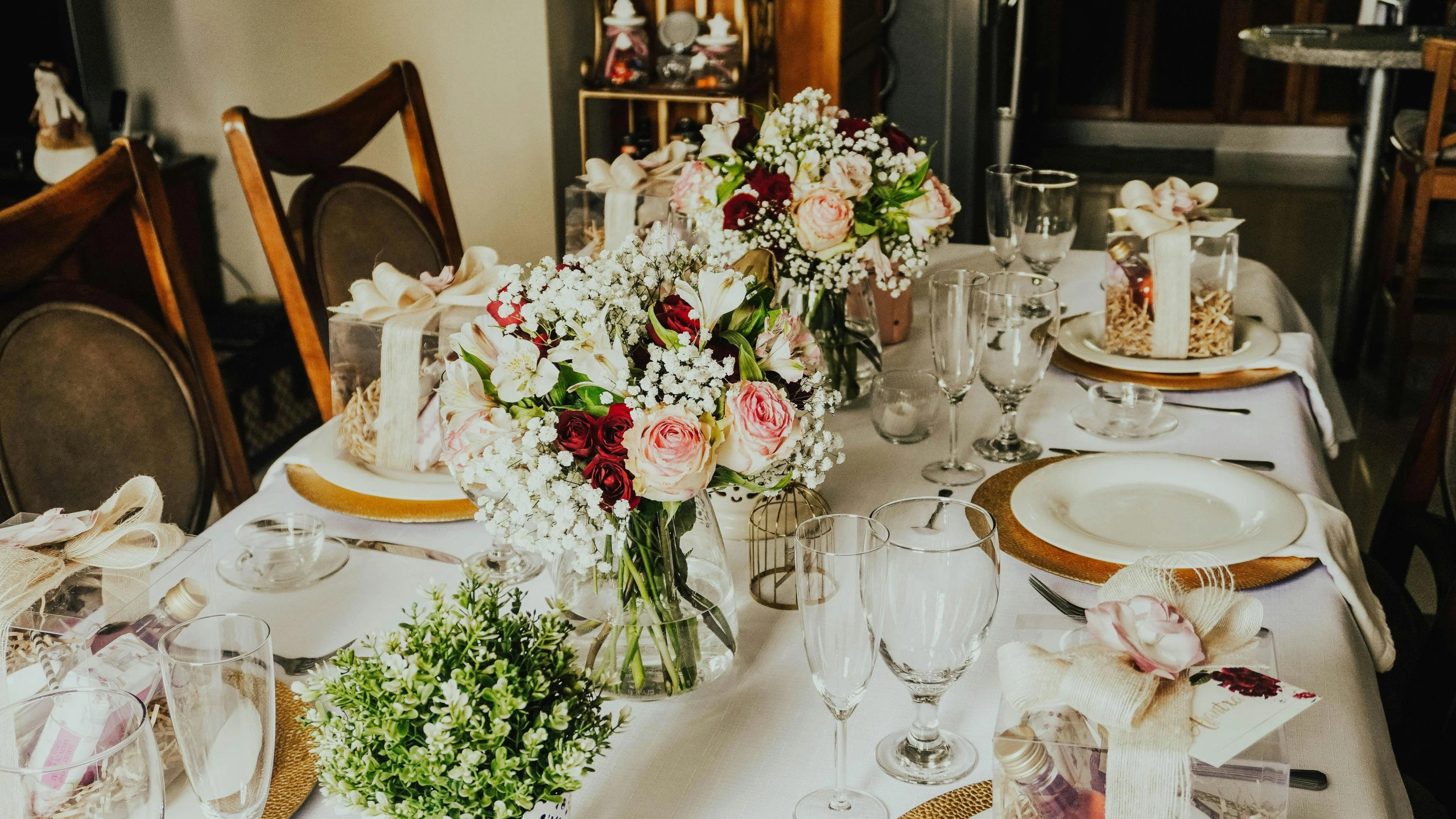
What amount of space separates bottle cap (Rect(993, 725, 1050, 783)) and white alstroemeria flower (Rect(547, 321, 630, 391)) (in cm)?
32

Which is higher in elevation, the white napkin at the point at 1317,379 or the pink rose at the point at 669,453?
the pink rose at the point at 669,453

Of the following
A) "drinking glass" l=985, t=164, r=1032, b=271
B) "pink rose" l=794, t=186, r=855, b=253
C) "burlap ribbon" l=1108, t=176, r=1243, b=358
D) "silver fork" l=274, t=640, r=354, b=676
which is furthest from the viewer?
"drinking glass" l=985, t=164, r=1032, b=271

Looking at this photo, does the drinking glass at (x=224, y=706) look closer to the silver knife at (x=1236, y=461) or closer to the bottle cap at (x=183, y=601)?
the bottle cap at (x=183, y=601)

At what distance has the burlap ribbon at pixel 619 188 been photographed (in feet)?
5.57

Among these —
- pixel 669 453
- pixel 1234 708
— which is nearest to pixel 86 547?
pixel 669 453

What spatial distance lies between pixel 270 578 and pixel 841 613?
61 centimetres

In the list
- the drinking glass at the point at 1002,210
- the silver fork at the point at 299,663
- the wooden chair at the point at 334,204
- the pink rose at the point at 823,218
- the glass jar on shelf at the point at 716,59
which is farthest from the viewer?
the glass jar on shelf at the point at 716,59

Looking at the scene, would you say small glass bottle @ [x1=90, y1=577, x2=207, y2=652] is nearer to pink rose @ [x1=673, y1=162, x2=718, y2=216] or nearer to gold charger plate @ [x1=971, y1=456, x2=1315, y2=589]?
gold charger plate @ [x1=971, y1=456, x2=1315, y2=589]

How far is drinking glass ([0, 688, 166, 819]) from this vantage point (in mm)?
564

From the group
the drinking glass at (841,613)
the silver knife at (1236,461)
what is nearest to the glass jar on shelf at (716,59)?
the silver knife at (1236,461)

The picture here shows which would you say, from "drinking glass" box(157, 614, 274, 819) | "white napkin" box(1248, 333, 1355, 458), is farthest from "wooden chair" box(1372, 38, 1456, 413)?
"drinking glass" box(157, 614, 274, 819)

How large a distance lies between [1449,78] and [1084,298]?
71.4 inches

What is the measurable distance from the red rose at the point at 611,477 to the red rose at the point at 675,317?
90 mm

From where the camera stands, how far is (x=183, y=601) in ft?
2.91
